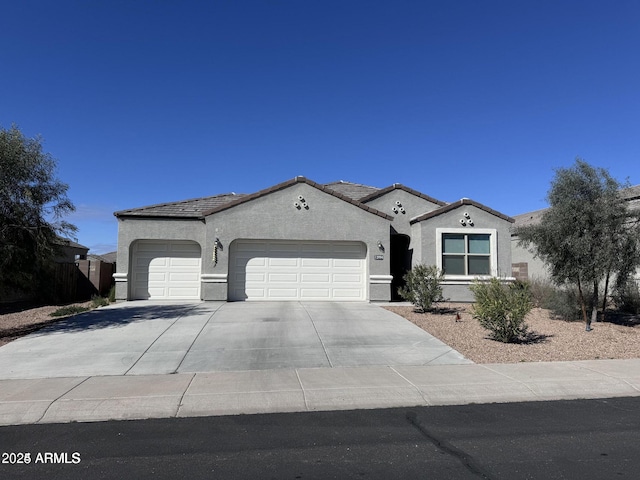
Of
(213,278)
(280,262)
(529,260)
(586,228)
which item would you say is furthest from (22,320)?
(529,260)

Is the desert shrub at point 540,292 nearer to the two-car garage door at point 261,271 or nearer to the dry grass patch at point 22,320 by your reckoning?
the two-car garage door at point 261,271

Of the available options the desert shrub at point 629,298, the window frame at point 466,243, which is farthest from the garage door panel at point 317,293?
the desert shrub at point 629,298

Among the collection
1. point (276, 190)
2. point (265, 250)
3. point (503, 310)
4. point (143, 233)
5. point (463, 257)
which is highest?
point (276, 190)

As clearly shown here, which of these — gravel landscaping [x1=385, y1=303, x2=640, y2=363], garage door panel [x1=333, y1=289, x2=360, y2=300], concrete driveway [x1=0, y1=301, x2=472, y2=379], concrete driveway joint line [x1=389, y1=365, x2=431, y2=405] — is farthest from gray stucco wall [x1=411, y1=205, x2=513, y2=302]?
concrete driveway joint line [x1=389, y1=365, x2=431, y2=405]

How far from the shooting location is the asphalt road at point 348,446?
4477 mm

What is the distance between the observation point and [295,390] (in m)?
7.19

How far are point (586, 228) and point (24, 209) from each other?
14.8m

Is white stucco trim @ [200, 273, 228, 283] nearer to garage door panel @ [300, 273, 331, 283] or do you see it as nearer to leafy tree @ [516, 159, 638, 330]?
garage door panel @ [300, 273, 331, 283]

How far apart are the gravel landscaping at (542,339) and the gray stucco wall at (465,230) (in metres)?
2.71

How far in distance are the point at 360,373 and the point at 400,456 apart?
3434 millimetres

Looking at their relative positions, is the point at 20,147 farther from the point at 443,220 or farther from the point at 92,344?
the point at 443,220

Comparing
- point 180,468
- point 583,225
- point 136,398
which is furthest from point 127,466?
point 583,225

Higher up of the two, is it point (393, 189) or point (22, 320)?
point (393, 189)

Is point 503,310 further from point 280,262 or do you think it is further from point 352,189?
point 352,189
